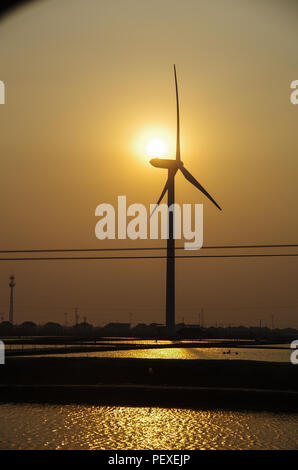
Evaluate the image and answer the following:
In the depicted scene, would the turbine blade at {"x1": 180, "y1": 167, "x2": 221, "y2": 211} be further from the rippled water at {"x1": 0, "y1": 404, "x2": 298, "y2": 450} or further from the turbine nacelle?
the rippled water at {"x1": 0, "y1": 404, "x2": 298, "y2": 450}

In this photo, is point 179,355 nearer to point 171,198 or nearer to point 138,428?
point 171,198

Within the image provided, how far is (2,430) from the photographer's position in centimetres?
3434

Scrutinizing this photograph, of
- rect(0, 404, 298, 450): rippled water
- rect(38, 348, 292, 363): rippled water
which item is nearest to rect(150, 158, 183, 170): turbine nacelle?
rect(38, 348, 292, 363): rippled water

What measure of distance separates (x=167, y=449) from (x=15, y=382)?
26946mm

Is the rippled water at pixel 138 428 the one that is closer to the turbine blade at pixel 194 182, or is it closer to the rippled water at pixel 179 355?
the rippled water at pixel 179 355

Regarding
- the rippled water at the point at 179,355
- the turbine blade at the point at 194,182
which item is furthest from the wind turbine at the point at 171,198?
the rippled water at the point at 179,355

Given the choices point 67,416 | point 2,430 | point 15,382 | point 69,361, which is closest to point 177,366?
point 69,361

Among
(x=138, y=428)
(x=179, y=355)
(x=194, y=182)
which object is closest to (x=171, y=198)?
(x=194, y=182)

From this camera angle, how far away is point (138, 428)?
120 feet

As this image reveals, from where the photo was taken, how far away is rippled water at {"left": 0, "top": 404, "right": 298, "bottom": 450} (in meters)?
32.2

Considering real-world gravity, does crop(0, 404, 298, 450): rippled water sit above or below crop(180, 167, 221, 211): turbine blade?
below

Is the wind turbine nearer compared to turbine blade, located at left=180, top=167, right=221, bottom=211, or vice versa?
the wind turbine

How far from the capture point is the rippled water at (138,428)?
105ft
